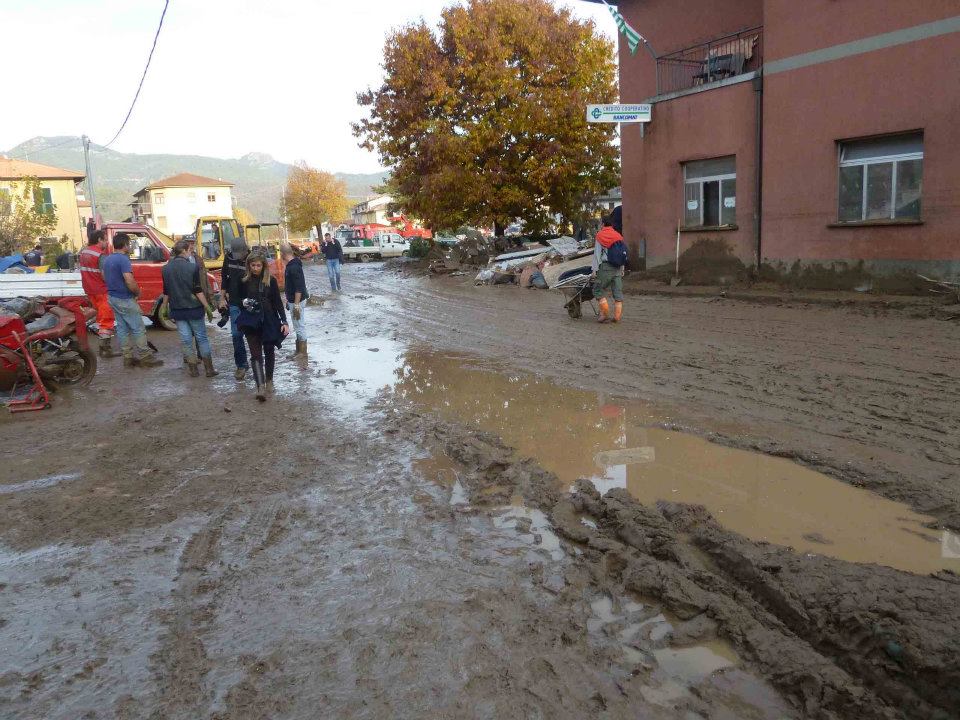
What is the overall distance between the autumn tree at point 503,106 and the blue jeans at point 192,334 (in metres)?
18.2

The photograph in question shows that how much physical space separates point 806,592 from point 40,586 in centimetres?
405

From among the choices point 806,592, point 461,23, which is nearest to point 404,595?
point 806,592

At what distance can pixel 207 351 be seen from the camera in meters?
10.2

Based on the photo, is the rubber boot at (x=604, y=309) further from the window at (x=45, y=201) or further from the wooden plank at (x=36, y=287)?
the window at (x=45, y=201)

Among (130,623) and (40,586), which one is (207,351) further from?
(130,623)

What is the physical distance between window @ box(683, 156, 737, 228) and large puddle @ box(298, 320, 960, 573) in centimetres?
1042

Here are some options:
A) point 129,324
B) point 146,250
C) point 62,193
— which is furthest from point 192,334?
point 62,193

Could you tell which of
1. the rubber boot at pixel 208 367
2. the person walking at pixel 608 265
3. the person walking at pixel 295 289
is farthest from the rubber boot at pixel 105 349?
the person walking at pixel 608 265

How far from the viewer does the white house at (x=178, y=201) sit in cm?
9206

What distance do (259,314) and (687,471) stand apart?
17.1 feet

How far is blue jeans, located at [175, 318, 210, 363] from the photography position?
10141mm

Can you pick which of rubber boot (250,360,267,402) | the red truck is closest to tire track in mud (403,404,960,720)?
rubber boot (250,360,267,402)

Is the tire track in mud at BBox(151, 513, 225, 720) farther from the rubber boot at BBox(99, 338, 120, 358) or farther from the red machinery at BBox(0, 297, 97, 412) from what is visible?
the rubber boot at BBox(99, 338, 120, 358)

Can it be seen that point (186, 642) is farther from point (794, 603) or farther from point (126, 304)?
point (126, 304)
